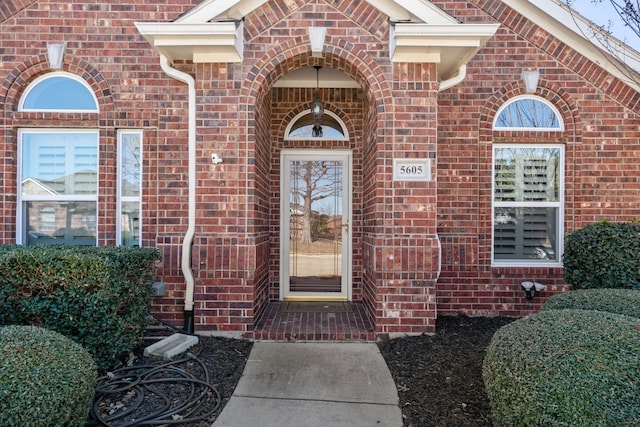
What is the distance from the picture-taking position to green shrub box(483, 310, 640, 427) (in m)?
2.15

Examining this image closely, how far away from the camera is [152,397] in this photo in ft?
10.8

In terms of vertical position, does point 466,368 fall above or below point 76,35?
Answer: below

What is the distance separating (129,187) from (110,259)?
1907mm

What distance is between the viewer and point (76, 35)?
518cm

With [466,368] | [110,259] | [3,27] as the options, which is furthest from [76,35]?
[466,368]

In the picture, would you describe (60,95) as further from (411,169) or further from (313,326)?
(411,169)

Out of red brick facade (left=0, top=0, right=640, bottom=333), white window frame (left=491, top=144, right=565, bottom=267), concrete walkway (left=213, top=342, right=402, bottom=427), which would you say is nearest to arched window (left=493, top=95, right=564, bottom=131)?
red brick facade (left=0, top=0, right=640, bottom=333)

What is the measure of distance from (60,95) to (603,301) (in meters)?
6.80

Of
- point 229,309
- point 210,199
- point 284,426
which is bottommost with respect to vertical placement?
point 284,426

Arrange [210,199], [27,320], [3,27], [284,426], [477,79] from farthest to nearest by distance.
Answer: [477,79]
[3,27]
[210,199]
[27,320]
[284,426]

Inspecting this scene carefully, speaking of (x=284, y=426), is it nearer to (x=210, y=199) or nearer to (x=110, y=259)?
(x=110, y=259)

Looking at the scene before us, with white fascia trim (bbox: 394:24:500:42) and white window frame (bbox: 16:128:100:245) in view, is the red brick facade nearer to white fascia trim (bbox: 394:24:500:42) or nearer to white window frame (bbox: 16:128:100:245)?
white window frame (bbox: 16:128:100:245)

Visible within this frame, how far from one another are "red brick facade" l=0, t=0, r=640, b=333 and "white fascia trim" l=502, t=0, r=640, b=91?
0.12 meters

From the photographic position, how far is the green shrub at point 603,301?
328 centimetres
